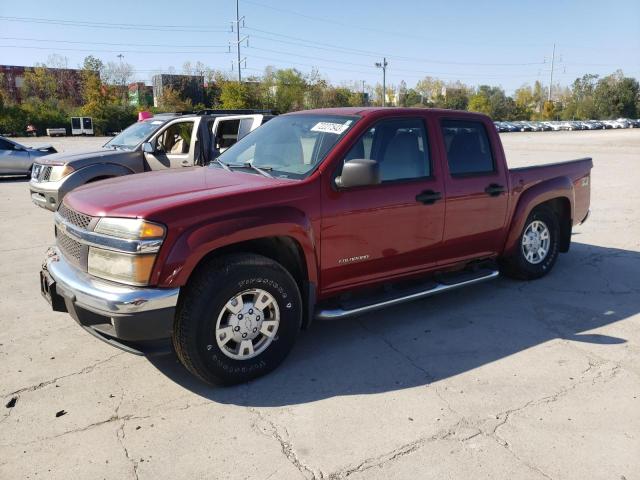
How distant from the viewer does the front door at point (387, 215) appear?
3.98m

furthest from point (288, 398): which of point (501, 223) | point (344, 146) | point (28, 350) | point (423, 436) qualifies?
point (501, 223)

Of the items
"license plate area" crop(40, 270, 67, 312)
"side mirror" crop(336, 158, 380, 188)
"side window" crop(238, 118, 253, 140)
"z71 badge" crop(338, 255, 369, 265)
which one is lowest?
"license plate area" crop(40, 270, 67, 312)

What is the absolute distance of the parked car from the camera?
15.5m

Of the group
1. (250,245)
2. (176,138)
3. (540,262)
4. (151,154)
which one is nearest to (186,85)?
(176,138)

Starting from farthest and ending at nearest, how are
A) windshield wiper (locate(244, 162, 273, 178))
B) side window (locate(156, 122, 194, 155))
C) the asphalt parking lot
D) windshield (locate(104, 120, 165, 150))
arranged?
windshield (locate(104, 120, 165, 150)), side window (locate(156, 122, 194, 155)), windshield wiper (locate(244, 162, 273, 178)), the asphalt parking lot

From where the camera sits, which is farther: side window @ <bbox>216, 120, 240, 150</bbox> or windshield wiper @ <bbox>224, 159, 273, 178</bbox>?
side window @ <bbox>216, 120, 240, 150</bbox>

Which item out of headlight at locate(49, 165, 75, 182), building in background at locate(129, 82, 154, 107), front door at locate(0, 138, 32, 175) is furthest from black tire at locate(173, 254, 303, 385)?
building in background at locate(129, 82, 154, 107)

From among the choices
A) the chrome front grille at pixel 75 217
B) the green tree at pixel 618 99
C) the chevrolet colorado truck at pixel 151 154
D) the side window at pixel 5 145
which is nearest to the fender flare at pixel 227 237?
the chrome front grille at pixel 75 217

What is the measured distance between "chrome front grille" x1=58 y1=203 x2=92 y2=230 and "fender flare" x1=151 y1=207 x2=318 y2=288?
0.69 m

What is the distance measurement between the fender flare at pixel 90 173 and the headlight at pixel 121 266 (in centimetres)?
570

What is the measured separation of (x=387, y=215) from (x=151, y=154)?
6.04m

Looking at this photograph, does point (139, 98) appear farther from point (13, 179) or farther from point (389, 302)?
point (389, 302)

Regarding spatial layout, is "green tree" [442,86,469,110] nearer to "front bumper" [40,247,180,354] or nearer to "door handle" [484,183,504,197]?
"door handle" [484,183,504,197]

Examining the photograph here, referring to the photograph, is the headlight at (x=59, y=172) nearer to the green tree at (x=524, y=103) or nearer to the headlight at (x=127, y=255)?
the headlight at (x=127, y=255)
